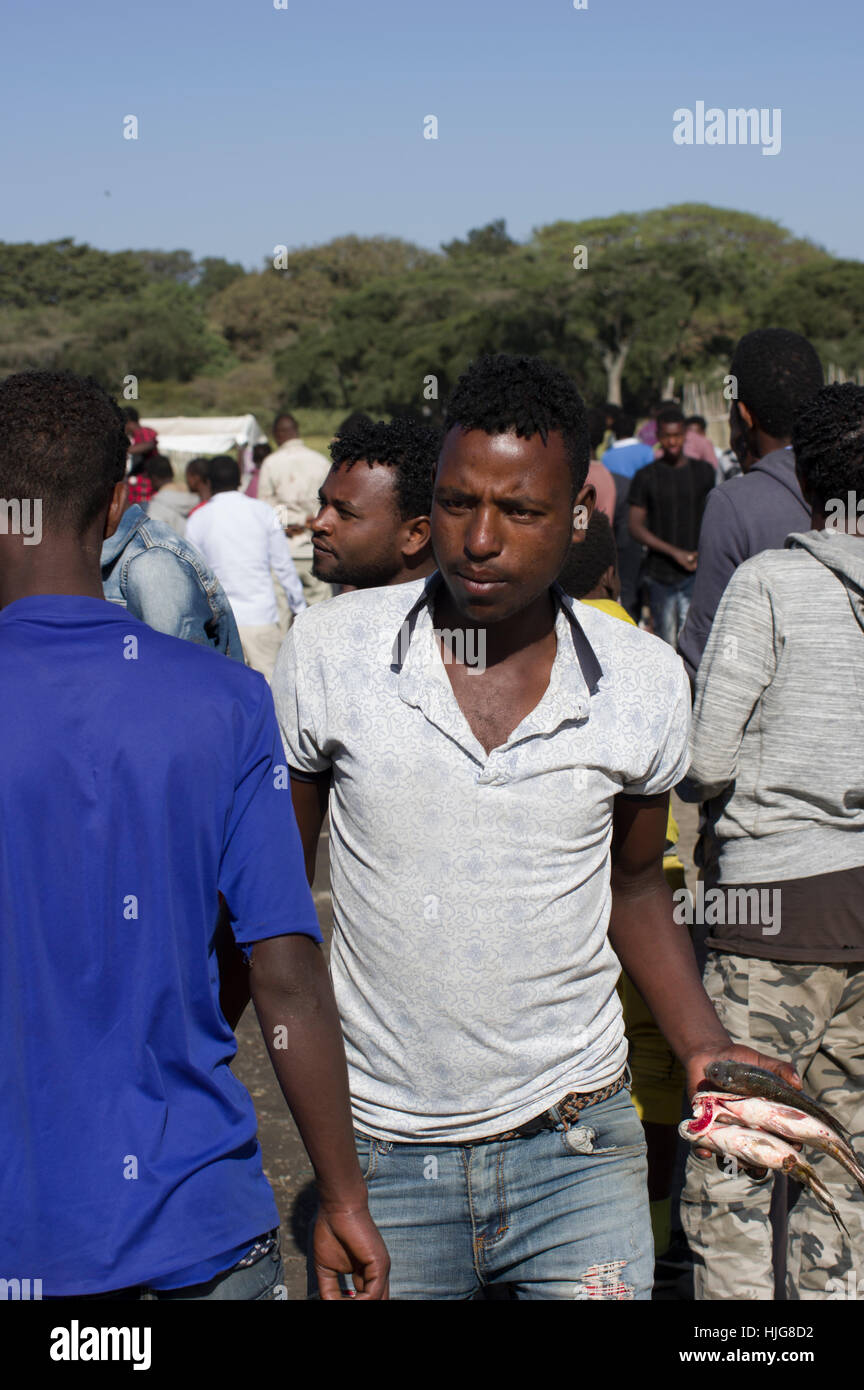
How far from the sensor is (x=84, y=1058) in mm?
1706

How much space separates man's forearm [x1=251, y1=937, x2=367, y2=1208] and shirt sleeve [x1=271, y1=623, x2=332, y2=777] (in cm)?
38

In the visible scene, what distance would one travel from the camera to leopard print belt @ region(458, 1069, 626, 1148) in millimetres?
2168

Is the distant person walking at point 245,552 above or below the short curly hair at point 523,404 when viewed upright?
below

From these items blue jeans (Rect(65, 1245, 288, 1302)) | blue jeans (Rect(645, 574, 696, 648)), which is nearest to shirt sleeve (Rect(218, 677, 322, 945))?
blue jeans (Rect(65, 1245, 288, 1302))

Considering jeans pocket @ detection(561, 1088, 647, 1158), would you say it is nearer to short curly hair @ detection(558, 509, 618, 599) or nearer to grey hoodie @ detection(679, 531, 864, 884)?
grey hoodie @ detection(679, 531, 864, 884)

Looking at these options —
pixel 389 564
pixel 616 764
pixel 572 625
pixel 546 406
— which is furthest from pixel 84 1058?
pixel 389 564

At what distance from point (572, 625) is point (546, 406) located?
368 millimetres

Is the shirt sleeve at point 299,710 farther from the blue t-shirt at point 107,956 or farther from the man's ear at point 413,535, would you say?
the man's ear at point 413,535

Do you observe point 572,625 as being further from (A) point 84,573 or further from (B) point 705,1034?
(A) point 84,573

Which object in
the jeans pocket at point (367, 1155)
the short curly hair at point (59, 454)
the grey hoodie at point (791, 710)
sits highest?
the short curly hair at point (59, 454)

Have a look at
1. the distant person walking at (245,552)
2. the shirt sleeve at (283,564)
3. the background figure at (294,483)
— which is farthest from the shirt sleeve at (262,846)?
the background figure at (294,483)

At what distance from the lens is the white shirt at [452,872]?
7.04 feet

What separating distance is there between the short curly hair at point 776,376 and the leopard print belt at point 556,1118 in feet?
7.44

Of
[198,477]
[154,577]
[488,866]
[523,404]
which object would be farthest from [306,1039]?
[198,477]
